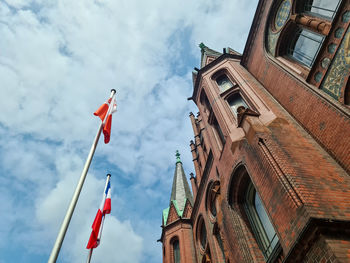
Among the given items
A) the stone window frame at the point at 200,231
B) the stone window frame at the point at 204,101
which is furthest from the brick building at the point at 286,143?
the stone window frame at the point at 200,231

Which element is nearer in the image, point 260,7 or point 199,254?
point 260,7

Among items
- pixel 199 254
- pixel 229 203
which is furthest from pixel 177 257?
pixel 229 203

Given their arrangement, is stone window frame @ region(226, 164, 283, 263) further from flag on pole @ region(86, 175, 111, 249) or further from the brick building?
flag on pole @ region(86, 175, 111, 249)

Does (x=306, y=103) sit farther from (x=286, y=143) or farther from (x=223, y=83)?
(x=223, y=83)

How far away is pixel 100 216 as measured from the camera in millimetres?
8242

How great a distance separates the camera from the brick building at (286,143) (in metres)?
4.99

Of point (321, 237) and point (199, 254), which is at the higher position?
point (199, 254)

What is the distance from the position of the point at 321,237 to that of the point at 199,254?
11.9 m

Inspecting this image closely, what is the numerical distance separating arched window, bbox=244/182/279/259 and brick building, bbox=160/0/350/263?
3cm

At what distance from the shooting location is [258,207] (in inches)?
328

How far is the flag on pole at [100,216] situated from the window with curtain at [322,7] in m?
8.98

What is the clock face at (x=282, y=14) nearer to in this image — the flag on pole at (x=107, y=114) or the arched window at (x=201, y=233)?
the flag on pole at (x=107, y=114)

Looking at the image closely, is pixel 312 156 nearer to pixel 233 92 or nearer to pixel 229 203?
pixel 229 203

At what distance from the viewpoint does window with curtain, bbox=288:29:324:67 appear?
316 inches
